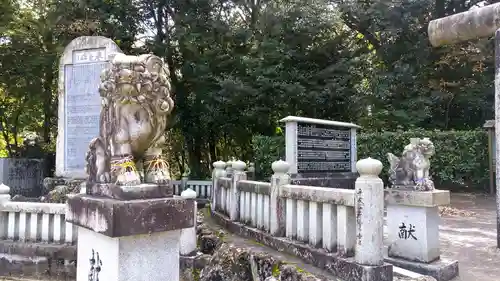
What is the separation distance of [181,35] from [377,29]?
687 centimetres

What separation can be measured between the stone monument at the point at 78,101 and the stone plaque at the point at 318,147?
440 centimetres


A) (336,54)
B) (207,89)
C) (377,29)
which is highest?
(377,29)

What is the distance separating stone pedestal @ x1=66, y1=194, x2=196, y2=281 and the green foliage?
987 centimetres

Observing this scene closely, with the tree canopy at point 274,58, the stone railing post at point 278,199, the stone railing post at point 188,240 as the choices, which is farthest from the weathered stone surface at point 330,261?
the tree canopy at point 274,58

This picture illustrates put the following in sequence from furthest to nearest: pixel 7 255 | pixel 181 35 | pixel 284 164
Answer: pixel 181 35 → pixel 7 255 → pixel 284 164

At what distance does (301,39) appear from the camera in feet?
42.8

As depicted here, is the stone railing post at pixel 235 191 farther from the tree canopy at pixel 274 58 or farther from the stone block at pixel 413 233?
the tree canopy at pixel 274 58

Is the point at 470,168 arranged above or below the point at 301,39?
below

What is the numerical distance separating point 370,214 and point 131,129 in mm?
2048

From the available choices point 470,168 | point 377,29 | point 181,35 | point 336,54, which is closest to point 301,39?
point 336,54

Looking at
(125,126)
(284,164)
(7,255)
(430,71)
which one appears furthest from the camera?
(430,71)

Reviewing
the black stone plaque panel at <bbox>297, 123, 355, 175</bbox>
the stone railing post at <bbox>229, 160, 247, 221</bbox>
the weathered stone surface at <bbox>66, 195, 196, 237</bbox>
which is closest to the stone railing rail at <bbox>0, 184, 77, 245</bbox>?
the stone railing post at <bbox>229, 160, 247, 221</bbox>

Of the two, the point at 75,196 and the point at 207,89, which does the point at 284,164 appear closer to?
the point at 75,196

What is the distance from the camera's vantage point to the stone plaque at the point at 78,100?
873cm
